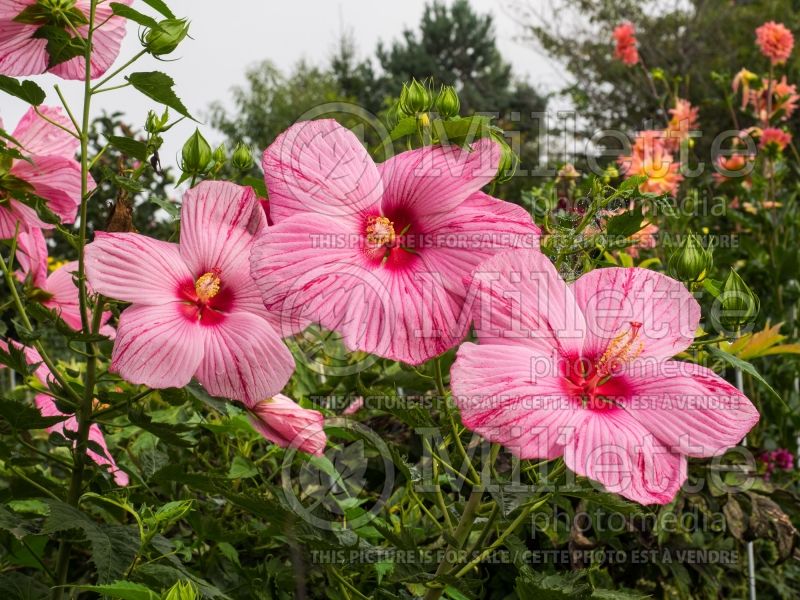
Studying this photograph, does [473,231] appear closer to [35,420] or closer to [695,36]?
[35,420]

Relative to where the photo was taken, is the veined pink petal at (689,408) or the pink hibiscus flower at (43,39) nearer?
the veined pink petal at (689,408)

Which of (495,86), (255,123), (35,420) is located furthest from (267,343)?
(495,86)

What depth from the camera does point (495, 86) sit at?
18.2 meters

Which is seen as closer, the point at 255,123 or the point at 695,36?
the point at 695,36

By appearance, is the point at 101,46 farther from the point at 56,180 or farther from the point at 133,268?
the point at 133,268

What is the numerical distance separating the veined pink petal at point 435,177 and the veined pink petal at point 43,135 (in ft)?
1.29

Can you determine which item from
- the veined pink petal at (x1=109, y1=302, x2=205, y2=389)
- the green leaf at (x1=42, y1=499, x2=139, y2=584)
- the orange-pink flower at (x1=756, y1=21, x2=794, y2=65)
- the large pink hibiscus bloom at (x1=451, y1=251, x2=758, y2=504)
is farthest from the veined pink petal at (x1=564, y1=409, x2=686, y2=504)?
the orange-pink flower at (x1=756, y1=21, x2=794, y2=65)

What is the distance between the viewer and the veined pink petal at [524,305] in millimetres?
449

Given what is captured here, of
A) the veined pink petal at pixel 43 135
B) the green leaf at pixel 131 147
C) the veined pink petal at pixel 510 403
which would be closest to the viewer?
the veined pink petal at pixel 510 403

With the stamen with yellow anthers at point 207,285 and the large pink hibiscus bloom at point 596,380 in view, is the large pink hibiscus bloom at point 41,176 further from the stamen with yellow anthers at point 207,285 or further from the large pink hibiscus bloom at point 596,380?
the large pink hibiscus bloom at point 596,380

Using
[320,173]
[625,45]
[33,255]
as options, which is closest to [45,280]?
[33,255]

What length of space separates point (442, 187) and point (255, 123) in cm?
1713

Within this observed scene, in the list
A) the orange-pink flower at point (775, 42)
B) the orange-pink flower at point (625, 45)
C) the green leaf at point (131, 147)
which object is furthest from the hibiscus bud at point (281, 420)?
the orange-pink flower at point (625, 45)

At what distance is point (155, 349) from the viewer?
51cm
